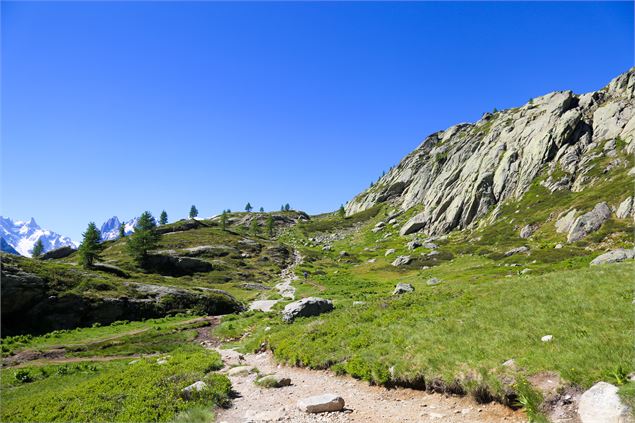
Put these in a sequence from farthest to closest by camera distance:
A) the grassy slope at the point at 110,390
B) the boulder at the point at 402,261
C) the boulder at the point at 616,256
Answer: the boulder at the point at 402,261
the boulder at the point at 616,256
the grassy slope at the point at 110,390

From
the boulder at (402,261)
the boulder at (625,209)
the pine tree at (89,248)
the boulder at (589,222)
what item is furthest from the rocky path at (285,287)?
the boulder at (625,209)

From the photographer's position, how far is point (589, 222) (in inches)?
3127

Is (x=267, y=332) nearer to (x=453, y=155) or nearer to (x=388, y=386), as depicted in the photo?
(x=388, y=386)

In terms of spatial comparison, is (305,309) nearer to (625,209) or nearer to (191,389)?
(191,389)

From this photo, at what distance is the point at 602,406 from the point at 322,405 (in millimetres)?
9108

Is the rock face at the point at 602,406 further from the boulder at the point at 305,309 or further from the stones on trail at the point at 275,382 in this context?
the boulder at the point at 305,309

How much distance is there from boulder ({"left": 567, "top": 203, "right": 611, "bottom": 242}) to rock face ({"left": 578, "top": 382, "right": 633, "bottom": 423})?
8169 centimetres

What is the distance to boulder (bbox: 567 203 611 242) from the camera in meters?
77.6

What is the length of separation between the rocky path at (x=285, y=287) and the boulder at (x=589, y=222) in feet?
207

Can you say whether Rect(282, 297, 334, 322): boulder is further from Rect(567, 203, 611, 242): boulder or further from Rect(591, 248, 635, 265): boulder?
Rect(567, 203, 611, 242): boulder

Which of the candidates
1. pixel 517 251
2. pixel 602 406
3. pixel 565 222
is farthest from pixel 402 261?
pixel 602 406

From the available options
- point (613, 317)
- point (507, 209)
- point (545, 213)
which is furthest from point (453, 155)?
point (613, 317)

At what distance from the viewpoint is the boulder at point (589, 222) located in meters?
77.6

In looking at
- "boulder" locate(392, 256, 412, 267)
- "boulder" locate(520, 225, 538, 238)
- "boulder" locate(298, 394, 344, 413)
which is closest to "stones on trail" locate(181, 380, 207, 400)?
"boulder" locate(298, 394, 344, 413)
